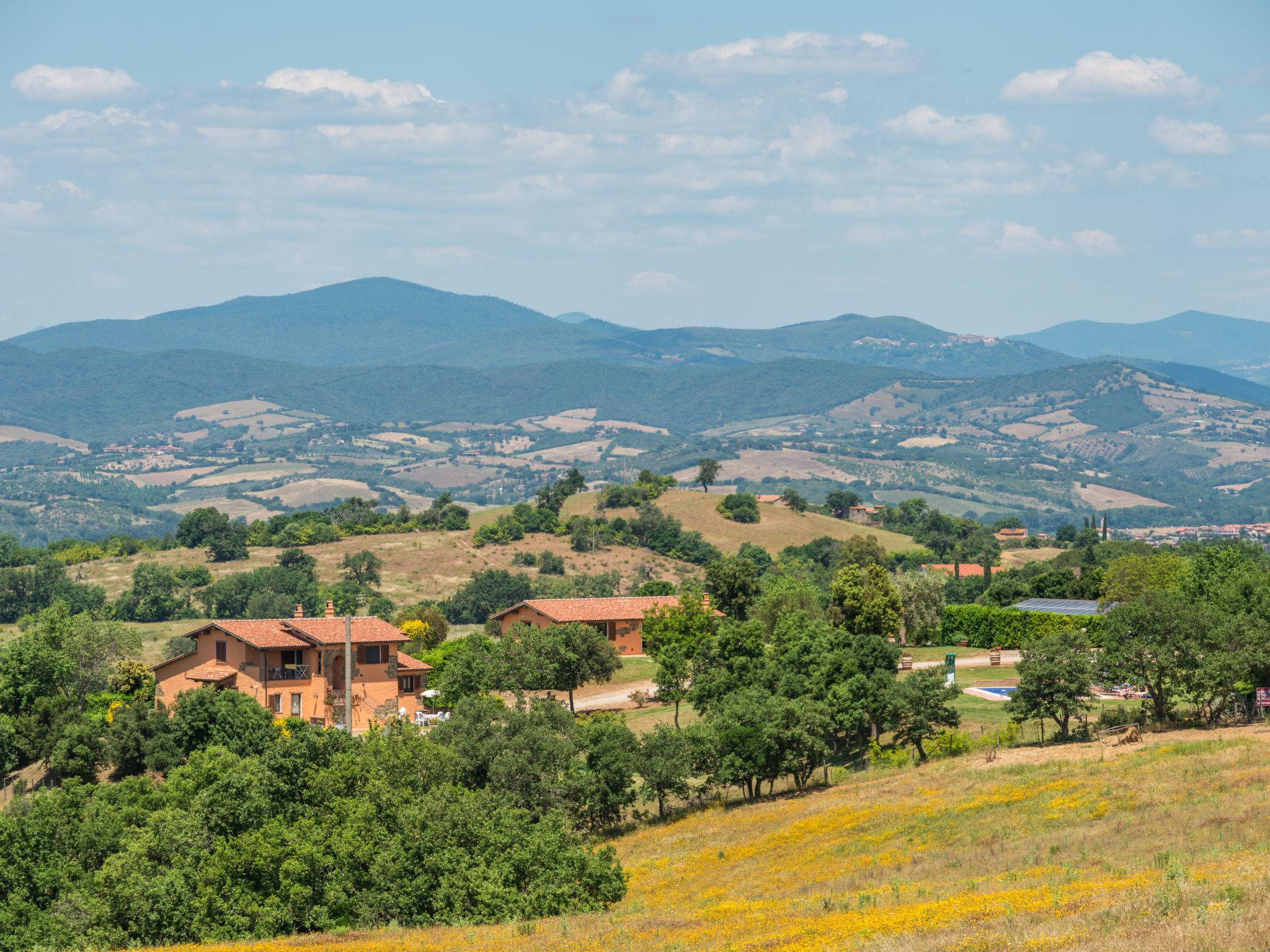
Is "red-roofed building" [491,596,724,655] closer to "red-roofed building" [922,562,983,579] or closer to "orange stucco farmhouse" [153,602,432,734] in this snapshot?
"orange stucco farmhouse" [153,602,432,734]

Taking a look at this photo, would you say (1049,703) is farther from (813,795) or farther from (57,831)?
(57,831)

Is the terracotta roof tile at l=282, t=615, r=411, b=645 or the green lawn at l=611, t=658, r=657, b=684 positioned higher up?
the terracotta roof tile at l=282, t=615, r=411, b=645

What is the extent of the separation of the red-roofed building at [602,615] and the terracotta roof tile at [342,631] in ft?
59.7

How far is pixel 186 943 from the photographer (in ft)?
141

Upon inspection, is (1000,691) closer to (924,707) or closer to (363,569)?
(924,707)

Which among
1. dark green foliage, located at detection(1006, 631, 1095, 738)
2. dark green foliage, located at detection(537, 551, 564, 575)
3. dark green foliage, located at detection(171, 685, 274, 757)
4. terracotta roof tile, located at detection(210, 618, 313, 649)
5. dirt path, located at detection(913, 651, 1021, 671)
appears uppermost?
dark green foliage, located at detection(1006, 631, 1095, 738)

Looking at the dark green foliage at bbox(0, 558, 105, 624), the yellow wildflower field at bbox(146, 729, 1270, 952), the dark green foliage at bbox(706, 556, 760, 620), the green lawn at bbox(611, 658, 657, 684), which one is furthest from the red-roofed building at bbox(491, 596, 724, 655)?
the dark green foliage at bbox(0, 558, 105, 624)

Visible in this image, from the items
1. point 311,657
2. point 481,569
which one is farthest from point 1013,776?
point 481,569

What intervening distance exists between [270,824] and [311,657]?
1428 inches

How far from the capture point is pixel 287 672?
8162 centimetres

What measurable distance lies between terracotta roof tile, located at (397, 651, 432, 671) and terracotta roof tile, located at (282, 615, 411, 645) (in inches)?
63.9

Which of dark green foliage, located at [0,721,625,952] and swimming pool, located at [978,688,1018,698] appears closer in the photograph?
dark green foliage, located at [0,721,625,952]

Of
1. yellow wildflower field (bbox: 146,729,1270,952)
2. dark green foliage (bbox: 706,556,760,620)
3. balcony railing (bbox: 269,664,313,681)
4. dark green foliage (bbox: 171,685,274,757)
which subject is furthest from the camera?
dark green foliage (bbox: 706,556,760,620)

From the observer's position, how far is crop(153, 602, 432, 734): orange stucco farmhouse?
3211 inches
